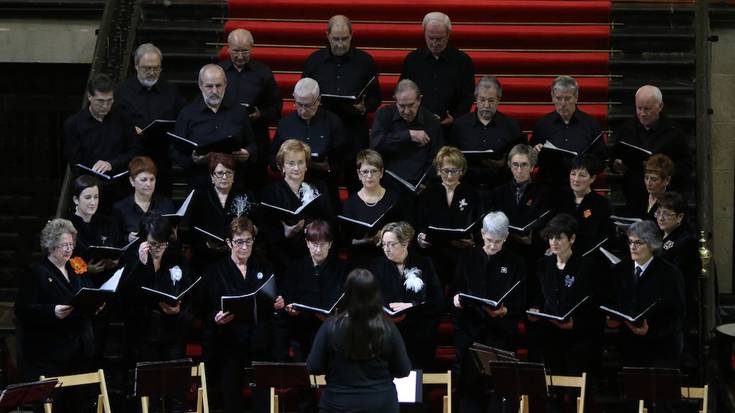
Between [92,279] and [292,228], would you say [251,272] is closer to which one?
[292,228]

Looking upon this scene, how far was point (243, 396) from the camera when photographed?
35.6 ft

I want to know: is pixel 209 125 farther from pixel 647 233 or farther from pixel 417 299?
pixel 647 233

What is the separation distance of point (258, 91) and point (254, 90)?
1.3 inches

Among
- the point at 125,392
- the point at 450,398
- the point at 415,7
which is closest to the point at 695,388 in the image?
the point at 450,398

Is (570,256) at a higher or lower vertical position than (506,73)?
lower

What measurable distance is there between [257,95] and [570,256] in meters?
3.04

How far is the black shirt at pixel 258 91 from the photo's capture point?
1176 cm

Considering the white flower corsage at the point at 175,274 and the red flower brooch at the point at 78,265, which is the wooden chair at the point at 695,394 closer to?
the white flower corsage at the point at 175,274

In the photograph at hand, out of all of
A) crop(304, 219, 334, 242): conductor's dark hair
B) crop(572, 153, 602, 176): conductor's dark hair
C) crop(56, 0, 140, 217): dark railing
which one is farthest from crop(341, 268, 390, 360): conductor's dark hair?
crop(56, 0, 140, 217): dark railing

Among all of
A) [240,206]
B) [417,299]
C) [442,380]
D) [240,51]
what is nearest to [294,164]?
[240,206]

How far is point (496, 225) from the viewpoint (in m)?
10.2

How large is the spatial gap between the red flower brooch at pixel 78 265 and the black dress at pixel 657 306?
12.5ft

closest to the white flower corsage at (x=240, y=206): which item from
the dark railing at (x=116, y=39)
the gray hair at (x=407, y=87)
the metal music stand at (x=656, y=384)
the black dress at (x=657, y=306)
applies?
the gray hair at (x=407, y=87)

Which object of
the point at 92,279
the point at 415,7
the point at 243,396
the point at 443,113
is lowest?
the point at 243,396
